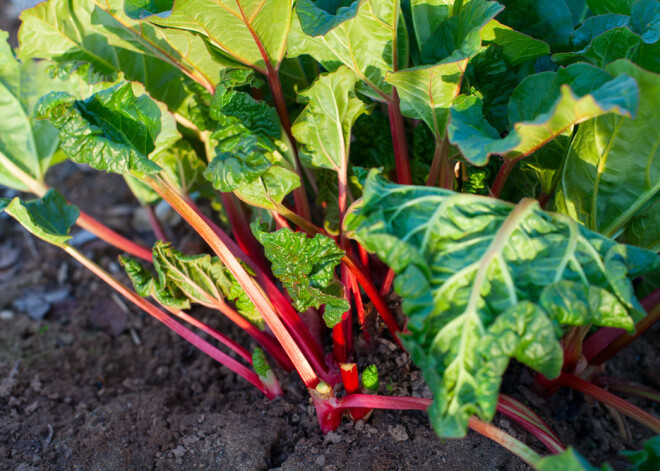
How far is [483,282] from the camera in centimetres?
126

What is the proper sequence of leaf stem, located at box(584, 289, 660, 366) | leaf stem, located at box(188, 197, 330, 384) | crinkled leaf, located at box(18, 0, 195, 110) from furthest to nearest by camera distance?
crinkled leaf, located at box(18, 0, 195, 110) → leaf stem, located at box(188, 197, 330, 384) → leaf stem, located at box(584, 289, 660, 366)

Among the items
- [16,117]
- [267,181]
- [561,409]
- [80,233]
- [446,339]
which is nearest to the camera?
[446,339]

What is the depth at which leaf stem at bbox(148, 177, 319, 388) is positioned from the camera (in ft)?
5.31

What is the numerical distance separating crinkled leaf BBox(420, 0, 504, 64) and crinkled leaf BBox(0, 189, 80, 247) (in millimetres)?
1322

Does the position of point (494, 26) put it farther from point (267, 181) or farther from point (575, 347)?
point (575, 347)

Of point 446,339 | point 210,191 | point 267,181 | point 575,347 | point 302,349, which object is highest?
point 267,181

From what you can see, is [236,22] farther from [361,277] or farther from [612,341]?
[612,341]

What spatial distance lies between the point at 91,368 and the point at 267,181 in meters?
1.26

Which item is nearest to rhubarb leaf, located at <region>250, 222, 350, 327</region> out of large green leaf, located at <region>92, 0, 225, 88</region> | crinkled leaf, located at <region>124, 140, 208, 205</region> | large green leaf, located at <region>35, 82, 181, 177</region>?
large green leaf, located at <region>35, 82, 181, 177</region>

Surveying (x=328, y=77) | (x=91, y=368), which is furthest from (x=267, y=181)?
(x=91, y=368)

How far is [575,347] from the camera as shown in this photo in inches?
69.6

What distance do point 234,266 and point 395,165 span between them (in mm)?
747

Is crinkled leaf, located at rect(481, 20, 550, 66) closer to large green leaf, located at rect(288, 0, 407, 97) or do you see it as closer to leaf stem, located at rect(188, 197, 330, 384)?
large green leaf, located at rect(288, 0, 407, 97)

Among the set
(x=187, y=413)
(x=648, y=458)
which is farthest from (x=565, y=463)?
(x=187, y=413)
